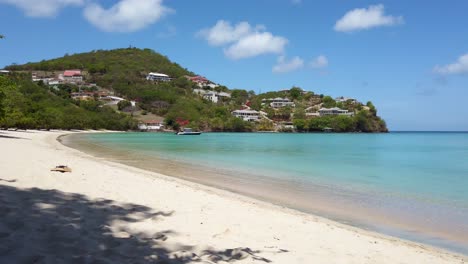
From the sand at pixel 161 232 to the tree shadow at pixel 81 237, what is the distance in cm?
1

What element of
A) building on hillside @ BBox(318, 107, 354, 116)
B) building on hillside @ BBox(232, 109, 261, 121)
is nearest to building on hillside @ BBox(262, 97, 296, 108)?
building on hillside @ BBox(318, 107, 354, 116)

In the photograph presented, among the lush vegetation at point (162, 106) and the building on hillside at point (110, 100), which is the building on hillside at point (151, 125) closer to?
the lush vegetation at point (162, 106)

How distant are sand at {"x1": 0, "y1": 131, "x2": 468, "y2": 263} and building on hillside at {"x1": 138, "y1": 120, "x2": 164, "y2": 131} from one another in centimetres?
11772

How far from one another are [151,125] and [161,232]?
410 feet

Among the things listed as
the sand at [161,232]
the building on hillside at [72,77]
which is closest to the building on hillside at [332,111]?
the building on hillside at [72,77]

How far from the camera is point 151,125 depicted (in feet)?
421

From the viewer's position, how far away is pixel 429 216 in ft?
34.3

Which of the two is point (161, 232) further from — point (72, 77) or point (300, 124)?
point (72, 77)

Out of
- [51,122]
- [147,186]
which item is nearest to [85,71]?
[51,122]

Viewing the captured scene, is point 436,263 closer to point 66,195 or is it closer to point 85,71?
point 66,195

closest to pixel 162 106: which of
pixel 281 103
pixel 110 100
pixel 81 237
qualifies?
pixel 110 100

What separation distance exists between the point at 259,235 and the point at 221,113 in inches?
5544

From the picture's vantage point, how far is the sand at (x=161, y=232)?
478cm

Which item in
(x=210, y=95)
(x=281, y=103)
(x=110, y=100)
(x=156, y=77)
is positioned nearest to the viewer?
(x=110, y=100)
